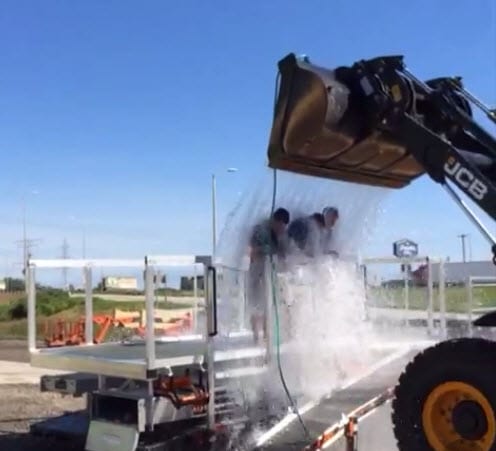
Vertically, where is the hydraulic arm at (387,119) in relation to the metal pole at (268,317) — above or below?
above

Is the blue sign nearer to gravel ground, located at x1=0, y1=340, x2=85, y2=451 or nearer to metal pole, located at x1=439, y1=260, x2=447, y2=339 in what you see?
metal pole, located at x1=439, y1=260, x2=447, y2=339

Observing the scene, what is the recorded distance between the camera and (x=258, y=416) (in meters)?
6.75

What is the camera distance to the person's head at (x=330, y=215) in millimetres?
7365

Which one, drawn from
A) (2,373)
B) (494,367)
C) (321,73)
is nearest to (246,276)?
(321,73)

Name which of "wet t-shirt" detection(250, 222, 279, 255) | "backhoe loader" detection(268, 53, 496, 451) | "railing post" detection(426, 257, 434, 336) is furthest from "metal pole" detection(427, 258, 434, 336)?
"backhoe loader" detection(268, 53, 496, 451)

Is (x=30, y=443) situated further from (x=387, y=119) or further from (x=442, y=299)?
(x=387, y=119)

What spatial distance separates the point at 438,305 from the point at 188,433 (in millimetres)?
3267

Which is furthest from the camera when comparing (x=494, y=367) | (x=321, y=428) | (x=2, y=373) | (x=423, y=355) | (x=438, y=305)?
(x=2, y=373)

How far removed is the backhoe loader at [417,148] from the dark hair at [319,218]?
130 centimetres

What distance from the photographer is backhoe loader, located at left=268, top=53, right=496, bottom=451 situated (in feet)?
15.9

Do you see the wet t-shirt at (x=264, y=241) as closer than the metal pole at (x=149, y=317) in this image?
No

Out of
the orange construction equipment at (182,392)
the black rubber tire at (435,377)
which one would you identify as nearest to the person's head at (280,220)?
the orange construction equipment at (182,392)

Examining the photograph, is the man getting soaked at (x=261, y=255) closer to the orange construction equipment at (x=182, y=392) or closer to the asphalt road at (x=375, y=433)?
the orange construction equipment at (x=182, y=392)

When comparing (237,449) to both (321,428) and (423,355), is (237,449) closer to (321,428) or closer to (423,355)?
(321,428)
